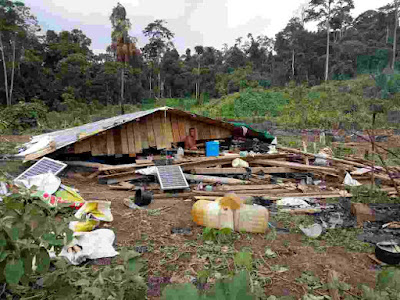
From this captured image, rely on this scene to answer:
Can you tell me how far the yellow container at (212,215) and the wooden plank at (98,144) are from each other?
4.09 meters

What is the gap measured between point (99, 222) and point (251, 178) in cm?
395

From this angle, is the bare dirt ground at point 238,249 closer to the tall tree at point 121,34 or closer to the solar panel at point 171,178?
the solar panel at point 171,178

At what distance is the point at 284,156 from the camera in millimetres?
8125

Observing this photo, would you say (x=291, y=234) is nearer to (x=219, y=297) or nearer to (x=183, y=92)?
(x=219, y=297)

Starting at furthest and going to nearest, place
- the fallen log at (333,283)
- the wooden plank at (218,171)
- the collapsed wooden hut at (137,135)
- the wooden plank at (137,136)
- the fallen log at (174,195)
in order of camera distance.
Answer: the wooden plank at (137,136)
the collapsed wooden hut at (137,135)
the wooden plank at (218,171)
the fallen log at (174,195)
the fallen log at (333,283)

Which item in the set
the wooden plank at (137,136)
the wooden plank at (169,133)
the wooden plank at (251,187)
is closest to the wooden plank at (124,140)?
the wooden plank at (137,136)

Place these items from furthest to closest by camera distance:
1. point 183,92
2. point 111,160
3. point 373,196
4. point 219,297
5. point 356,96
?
point 183,92 < point 356,96 < point 111,160 < point 373,196 < point 219,297

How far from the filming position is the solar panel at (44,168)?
6254mm

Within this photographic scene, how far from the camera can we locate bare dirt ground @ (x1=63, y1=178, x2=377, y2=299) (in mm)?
3135

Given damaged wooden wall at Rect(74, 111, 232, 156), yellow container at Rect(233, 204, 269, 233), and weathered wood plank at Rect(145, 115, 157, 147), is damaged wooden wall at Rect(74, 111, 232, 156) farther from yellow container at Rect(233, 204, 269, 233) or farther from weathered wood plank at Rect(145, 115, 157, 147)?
yellow container at Rect(233, 204, 269, 233)

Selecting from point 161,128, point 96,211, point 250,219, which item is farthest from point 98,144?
point 250,219

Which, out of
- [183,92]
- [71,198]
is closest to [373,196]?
[71,198]

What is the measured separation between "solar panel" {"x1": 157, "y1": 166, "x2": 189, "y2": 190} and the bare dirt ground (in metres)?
1.22

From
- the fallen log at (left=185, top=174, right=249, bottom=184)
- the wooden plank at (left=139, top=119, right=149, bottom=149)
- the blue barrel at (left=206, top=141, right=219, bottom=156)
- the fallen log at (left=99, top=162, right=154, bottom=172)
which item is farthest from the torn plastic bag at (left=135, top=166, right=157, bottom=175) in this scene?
the blue barrel at (left=206, top=141, right=219, bottom=156)
